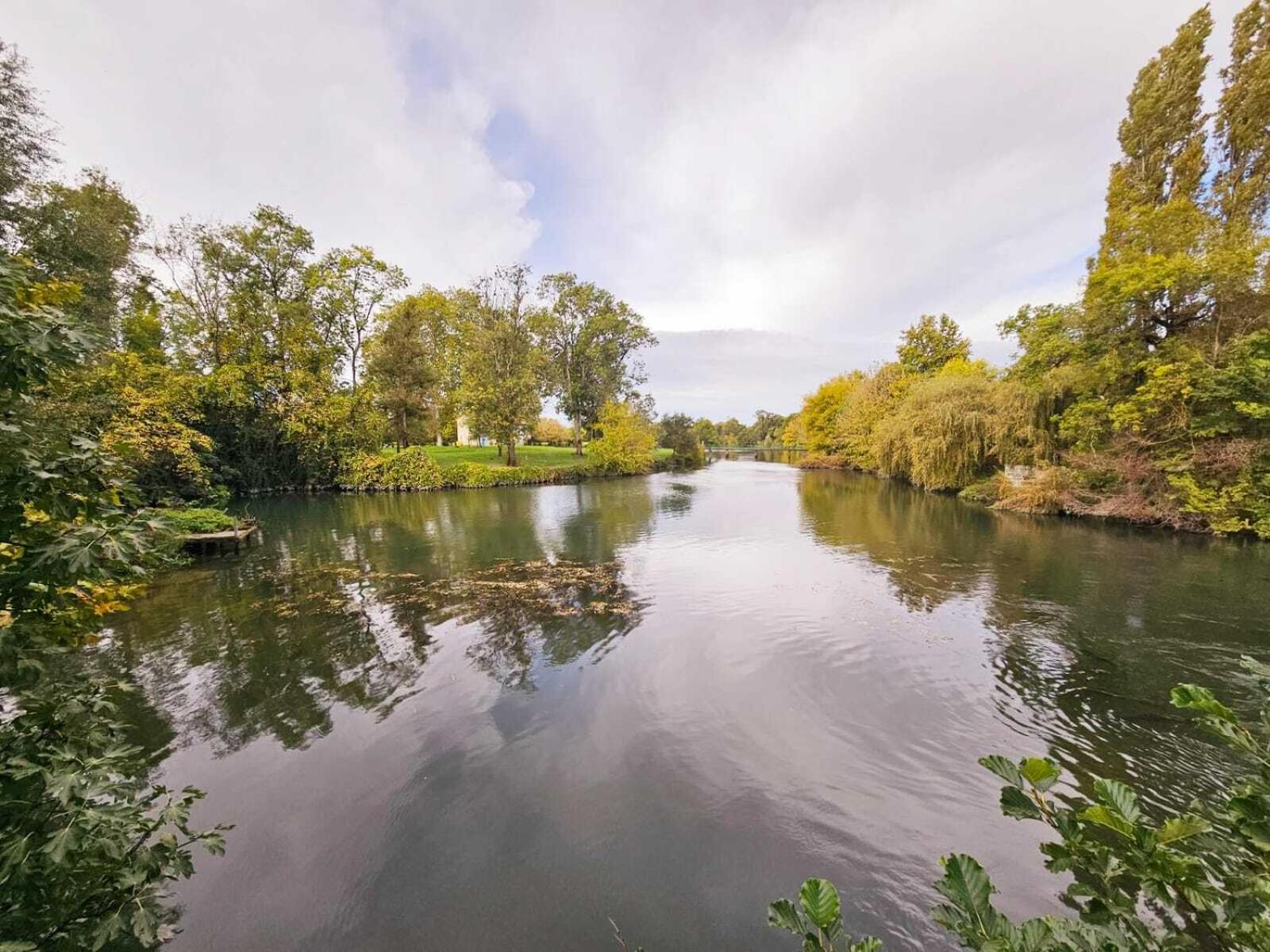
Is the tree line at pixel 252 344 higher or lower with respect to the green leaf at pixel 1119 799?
higher

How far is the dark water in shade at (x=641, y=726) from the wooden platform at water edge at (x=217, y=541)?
37.7 inches

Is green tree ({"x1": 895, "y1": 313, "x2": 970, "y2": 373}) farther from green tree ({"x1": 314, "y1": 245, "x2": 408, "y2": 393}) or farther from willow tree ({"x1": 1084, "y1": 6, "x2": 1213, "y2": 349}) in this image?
green tree ({"x1": 314, "y1": 245, "x2": 408, "y2": 393})

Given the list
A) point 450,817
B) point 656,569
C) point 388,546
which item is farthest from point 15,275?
point 388,546

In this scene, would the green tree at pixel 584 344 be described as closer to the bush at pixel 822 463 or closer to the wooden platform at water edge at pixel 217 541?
the bush at pixel 822 463

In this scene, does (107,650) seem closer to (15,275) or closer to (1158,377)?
(15,275)

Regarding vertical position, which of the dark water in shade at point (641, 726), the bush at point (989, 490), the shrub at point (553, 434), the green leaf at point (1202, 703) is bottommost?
the dark water in shade at point (641, 726)

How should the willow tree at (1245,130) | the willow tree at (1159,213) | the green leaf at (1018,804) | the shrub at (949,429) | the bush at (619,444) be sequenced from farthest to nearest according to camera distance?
the bush at (619,444), the shrub at (949,429), the willow tree at (1245,130), the willow tree at (1159,213), the green leaf at (1018,804)

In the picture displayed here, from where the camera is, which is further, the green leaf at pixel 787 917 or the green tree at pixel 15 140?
the green tree at pixel 15 140

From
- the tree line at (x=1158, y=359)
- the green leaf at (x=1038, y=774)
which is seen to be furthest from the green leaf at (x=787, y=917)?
the tree line at (x=1158, y=359)

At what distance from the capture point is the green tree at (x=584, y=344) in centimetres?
3797

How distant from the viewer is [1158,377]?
13.2 m

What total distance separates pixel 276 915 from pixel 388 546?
35.4 ft

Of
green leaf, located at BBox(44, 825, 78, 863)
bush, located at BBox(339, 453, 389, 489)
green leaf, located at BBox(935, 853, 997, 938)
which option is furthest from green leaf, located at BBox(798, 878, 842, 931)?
bush, located at BBox(339, 453, 389, 489)

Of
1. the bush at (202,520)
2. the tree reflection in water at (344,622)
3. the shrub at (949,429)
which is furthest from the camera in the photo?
the shrub at (949,429)
